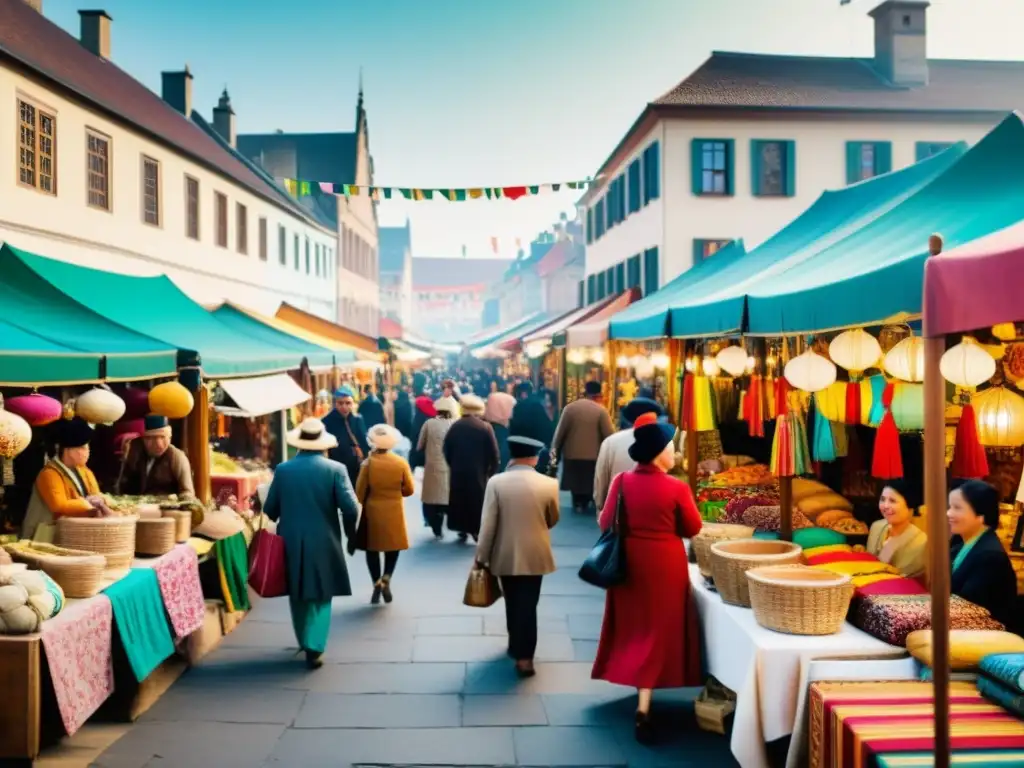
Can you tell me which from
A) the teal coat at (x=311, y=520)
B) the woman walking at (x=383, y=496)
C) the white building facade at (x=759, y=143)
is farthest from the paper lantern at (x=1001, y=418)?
the white building facade at (x=759, y=143)

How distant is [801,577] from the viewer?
17.9 feet

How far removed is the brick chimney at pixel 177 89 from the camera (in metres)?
29.0

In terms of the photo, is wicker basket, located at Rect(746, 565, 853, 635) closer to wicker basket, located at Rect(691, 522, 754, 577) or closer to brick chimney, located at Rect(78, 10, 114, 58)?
wicker basket, located at Rect(691, 522, 754, 577)

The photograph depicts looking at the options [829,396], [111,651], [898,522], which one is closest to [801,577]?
[898,522]

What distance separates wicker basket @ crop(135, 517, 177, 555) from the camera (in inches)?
276

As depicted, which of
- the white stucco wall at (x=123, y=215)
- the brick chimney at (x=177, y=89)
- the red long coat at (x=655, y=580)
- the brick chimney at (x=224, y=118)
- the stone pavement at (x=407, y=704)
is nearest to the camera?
the stone pavement at (x=407, y=704)

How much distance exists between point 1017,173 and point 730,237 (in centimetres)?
1863

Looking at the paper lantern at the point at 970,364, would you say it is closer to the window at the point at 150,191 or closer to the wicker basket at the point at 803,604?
the wicker basket at the point at 803,604

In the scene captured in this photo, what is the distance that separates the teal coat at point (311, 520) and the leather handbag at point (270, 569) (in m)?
0.05

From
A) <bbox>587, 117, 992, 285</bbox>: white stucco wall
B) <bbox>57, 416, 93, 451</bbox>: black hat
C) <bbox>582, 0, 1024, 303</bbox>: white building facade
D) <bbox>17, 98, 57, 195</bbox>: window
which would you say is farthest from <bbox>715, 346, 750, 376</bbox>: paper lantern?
<bbox>587, 117, 992, 285</bbox>: white stucco wall

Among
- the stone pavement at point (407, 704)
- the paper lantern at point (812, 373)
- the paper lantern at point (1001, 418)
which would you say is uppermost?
the paper lantern at point (812, 373)

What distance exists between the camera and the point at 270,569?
7367mm

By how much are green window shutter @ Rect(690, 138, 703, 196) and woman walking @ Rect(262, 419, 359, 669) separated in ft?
61.2

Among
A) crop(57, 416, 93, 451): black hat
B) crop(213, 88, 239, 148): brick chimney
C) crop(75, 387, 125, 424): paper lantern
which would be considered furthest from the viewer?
crop(213, 88, 239, 148): brick chimney
